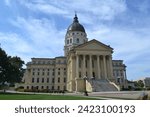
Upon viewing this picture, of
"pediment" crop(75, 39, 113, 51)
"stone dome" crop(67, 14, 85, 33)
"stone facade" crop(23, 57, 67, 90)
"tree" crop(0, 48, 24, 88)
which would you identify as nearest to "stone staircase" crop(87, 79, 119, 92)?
"pediment" crop(75, 39, 113, 51)

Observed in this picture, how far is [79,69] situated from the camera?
75000 millimetres

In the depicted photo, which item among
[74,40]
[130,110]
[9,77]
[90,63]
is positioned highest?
[74,40]

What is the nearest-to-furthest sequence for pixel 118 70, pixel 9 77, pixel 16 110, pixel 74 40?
pixel 16 110 → pixel 9 77 → pixel 74 40 → pixel 118 70

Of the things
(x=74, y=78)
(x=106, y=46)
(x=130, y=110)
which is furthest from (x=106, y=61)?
(x=130, y=110)

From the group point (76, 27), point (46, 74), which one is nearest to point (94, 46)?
point (76, 27)

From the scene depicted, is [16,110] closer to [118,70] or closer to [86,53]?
[86,53]

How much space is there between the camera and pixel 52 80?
10144 centimetres

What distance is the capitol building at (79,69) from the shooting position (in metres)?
70.8

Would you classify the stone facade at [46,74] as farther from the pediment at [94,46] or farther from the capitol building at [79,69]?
the pediment at [94,46]

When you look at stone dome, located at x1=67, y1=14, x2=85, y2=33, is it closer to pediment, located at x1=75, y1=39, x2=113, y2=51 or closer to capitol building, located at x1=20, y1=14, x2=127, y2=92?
capitol building, located at x1=20, y1=14, x2=127, y2=92

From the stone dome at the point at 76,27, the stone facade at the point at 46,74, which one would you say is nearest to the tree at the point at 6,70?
the stone facade at the point at 46,74

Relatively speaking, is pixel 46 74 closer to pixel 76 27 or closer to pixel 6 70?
pixel 76 27

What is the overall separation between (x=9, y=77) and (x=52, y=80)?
4715 centimetres

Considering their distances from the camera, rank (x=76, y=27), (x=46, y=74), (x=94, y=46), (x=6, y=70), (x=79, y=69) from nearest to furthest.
Answer: (x=6, y=70) → (x=94, y=46) → (x=79, y=69) → (x=76, y=27) → (x=46, y=74)
